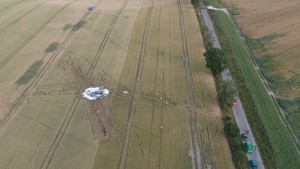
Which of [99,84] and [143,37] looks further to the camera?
[143,37]

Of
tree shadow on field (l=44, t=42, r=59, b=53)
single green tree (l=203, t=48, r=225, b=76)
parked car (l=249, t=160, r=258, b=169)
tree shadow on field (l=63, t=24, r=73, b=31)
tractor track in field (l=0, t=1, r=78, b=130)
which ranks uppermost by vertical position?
single green tree (l=203, t=48, r=225, b=76)

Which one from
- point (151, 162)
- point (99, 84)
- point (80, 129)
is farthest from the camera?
point (99, 84)

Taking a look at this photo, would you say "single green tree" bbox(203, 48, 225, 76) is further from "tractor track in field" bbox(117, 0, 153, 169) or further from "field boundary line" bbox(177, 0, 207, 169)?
"tractor track in field" bbox(117, 0, 153, 169)

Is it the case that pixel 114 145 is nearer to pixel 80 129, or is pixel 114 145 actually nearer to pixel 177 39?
pixel 80 129

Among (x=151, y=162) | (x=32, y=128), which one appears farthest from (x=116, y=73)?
(x=151, y=162)

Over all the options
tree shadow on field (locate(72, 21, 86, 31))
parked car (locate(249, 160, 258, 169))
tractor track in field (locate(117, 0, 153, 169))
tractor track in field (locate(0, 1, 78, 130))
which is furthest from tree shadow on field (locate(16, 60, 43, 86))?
parked car (locate(249, 160, 258, 169))

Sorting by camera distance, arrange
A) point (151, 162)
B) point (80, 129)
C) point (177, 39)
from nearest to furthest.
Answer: point (151, 162)
point (80, 129)
point (177, 39)
